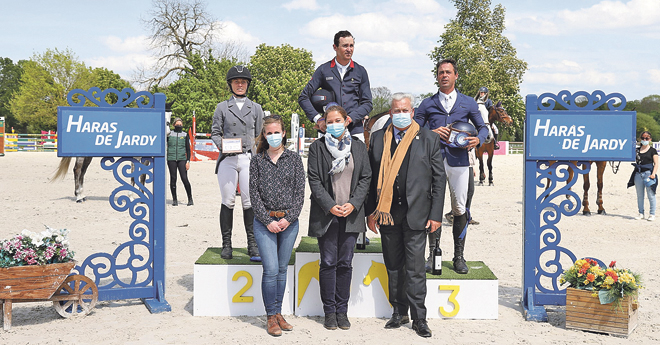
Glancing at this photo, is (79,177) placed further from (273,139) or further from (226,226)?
(273,139)

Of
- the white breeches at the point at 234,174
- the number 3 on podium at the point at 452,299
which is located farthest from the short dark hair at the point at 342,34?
the number 3 on podium at the point at 452,299

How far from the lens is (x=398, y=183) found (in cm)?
464

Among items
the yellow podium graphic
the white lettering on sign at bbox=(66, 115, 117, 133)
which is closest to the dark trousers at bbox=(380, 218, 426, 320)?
the yellow podium graphic

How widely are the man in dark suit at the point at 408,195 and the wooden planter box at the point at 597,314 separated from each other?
126cm

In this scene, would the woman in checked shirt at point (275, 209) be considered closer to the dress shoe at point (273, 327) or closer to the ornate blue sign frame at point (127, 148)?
the dress shoe at point (273, 327)

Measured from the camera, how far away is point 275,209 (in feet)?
15.3

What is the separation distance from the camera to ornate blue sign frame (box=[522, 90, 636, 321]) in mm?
5059

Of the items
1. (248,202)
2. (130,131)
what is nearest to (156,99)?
(130,131)

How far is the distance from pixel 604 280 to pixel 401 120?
2.12 m

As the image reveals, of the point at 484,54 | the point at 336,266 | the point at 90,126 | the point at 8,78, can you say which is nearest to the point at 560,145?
the point at 336,266

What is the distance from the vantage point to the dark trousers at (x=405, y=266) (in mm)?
4629

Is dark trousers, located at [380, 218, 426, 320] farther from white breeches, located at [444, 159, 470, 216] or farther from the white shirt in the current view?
the white shirt

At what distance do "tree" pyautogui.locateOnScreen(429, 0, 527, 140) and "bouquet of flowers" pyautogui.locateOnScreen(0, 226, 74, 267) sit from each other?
34.5 metres

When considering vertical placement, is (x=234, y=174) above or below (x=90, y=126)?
below
